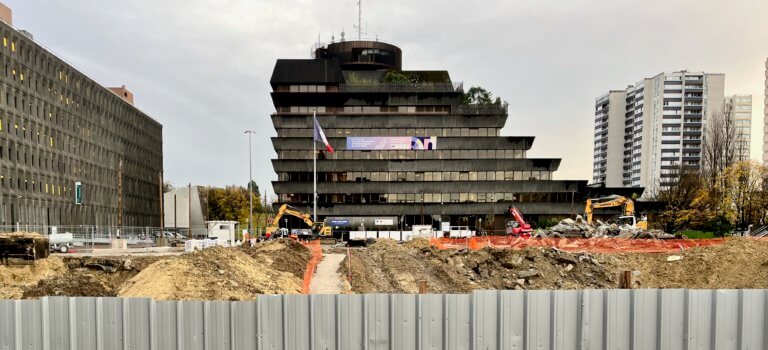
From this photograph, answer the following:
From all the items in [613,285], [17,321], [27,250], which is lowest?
[613,285]

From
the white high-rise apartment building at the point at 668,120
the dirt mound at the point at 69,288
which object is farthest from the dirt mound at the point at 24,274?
the white high-rise apartment building at the point at 668,120

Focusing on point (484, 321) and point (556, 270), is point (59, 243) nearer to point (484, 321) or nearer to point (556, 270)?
point (556, 270)

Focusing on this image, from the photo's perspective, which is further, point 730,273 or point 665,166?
point 665,166

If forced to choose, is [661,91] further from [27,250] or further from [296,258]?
[27,250]

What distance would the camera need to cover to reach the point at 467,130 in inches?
2798

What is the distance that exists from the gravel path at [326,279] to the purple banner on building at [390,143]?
149ft

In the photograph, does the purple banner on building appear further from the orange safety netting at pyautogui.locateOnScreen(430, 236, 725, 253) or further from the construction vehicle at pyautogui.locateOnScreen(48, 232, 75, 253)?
the construction vehicle at pyautogui.locateOnScreen(48, 232, 75, 253)

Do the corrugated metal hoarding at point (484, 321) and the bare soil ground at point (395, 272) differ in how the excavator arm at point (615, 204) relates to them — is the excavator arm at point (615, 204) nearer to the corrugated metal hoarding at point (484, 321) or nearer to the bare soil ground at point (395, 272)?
the bare soil ground at point (395, 272)

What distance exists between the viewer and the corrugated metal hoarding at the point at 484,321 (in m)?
4.81

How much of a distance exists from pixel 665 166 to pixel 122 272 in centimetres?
14748

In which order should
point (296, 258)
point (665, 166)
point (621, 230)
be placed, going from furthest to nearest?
point (665, 166), point (621, 230), point (296, 258)

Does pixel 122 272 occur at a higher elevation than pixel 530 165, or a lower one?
lower

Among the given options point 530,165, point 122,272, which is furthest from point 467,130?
point 122,272

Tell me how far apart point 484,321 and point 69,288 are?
1522 centimetres
